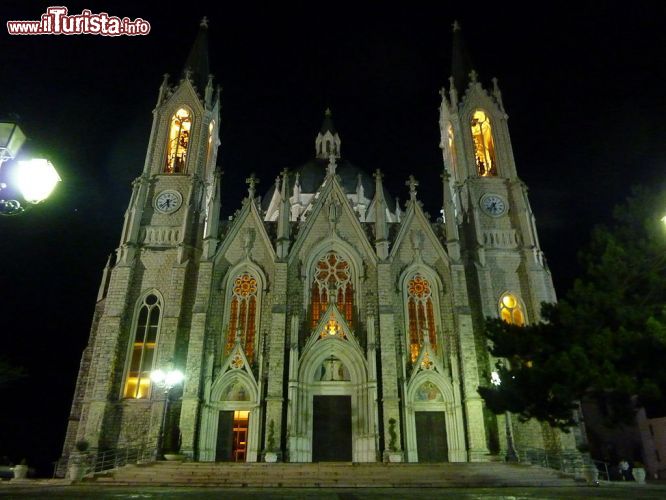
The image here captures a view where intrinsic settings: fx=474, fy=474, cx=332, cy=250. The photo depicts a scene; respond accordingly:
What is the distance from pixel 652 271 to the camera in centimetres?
1316

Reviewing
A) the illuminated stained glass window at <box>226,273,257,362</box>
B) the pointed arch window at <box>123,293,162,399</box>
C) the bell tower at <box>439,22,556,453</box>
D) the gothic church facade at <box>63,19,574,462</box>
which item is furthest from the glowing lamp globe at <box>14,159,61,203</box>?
the bell tower at <box>439,22,556,453</box>

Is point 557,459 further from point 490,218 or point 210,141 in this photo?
point 210,141

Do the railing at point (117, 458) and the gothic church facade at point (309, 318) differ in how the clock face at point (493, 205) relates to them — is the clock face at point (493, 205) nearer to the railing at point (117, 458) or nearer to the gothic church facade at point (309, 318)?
the gothic church facade at point (309, 318)

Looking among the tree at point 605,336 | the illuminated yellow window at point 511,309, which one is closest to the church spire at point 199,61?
the illuminated yellow window at point 511,309

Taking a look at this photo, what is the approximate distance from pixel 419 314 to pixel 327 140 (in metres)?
25.6

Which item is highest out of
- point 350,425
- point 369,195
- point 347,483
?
point 369,195

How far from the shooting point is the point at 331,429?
77.7 feet

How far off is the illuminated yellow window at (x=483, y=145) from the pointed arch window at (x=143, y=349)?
2168 cm

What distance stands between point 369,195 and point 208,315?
20.3m

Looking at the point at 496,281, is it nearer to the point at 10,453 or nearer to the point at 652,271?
Answer: the point at 652,271

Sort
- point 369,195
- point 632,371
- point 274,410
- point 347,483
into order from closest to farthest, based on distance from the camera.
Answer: point 632,371 < point 347,483 < point 274,410 < point 369,195

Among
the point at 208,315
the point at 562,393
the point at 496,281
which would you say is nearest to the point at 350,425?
the point at 208,315

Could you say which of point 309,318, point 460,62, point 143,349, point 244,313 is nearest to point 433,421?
point 309,318

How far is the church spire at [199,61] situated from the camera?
1336 inches
